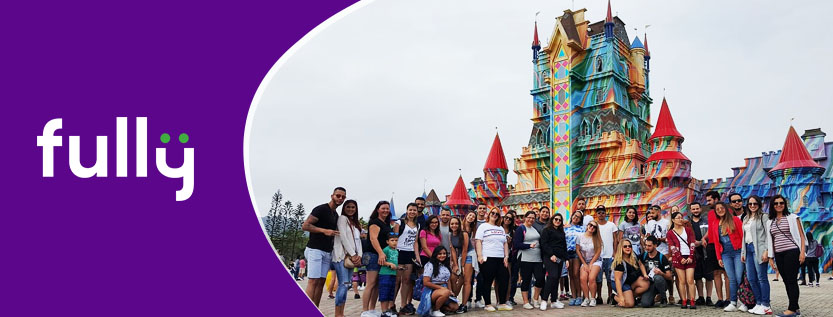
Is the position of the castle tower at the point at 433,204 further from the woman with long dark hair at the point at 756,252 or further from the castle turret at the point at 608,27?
the woman with long dark hair at the point at 756,252

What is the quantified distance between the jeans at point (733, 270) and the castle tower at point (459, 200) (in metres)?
25.7

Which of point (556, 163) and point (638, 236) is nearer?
point (638, 236)

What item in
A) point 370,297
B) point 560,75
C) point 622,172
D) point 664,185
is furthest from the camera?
point 560,75

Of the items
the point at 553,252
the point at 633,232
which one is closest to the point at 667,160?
the point at 633,232

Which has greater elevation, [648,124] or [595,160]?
[648,124]

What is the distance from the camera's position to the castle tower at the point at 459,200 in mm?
33219

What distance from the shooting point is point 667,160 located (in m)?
27.5

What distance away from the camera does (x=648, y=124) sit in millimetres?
35906

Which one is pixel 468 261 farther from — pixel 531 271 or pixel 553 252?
pixel 553 252

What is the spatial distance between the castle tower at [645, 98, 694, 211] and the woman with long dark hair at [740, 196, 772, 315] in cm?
2045

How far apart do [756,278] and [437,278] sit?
393cm

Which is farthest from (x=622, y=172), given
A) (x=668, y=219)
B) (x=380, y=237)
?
(x=380, y=237)

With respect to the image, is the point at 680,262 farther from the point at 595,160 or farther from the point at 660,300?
the point at 595,160

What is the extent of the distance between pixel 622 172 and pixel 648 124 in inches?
281
